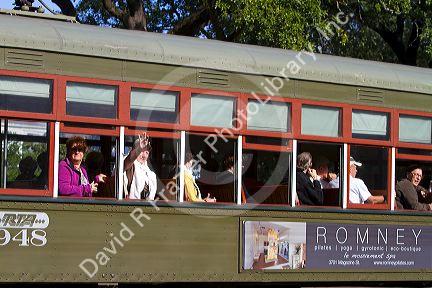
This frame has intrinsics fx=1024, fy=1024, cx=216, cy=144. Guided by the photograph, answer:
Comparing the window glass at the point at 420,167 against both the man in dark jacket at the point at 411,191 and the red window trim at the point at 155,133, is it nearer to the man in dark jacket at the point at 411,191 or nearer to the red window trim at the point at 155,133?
the man in dark jacket at the point at 411,191

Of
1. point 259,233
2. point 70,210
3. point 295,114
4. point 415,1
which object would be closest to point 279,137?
point 295,114

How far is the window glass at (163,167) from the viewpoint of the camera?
9836 mm

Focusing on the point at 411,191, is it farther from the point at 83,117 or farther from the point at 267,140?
the point at 83,117

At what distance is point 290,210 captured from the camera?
10.5 meters

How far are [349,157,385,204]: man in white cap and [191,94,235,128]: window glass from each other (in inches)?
64.7

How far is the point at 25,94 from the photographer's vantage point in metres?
9.09

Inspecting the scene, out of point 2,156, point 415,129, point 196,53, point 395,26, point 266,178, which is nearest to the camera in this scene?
point 2,156

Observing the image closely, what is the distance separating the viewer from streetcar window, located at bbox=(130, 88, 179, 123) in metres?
9.69

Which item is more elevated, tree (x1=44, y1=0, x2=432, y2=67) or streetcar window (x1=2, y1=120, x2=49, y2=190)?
tree (x1=44, y1=0, x2=432, y2=67)

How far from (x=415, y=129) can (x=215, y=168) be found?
2.49m

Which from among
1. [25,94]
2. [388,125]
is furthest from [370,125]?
[25,94]

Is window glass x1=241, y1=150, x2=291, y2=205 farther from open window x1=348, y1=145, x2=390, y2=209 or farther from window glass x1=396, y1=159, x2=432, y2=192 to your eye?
window glass x1=396, y1=159, x2=432, y2=192

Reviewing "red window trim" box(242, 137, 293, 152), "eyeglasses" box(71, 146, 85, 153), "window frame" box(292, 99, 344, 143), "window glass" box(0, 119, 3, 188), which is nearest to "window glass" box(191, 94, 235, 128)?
"red window trim" box(242, 137, 293, 152)

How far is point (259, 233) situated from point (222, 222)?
0.45 meters
